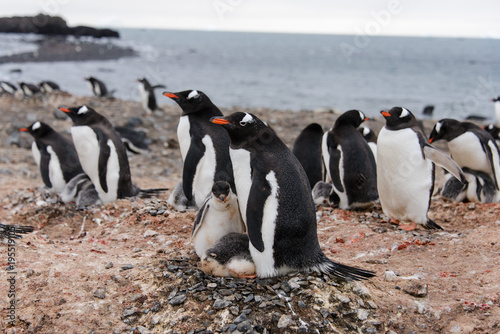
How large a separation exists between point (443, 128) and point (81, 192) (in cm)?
471

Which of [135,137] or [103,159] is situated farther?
[135,137]

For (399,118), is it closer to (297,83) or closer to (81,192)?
(81,192)

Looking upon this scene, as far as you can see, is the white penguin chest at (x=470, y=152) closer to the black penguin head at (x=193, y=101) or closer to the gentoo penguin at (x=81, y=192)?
the black penguin head at (x=193, y=101)

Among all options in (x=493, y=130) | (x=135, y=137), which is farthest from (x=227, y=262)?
(x=135, y=137)

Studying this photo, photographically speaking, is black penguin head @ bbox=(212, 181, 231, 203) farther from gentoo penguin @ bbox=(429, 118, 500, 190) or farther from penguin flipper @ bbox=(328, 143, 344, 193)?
gentoo penguin @ bbox=(429, 118, 500, 190)

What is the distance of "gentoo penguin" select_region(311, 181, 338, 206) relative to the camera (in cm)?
639

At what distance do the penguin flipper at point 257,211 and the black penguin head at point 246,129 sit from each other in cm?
30

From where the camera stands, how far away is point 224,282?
132 inches

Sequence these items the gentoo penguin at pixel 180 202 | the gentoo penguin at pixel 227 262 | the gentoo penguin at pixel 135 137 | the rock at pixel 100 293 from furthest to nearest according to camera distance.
Answer: the gentoo penguin at pixel 135 137
the gentoo penguin at pixel 180 202
the gentoo penguin at pixel 227 262
the rock at pixel 100 293

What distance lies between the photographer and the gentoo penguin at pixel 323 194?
6.39m

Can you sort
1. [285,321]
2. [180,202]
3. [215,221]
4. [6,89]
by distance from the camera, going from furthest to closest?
[6,89] → [180,202] → [215,221] → [285,321]

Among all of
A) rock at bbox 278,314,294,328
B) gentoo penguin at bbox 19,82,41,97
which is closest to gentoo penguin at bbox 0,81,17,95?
gentoo penguin at bbox 19,82,41,97

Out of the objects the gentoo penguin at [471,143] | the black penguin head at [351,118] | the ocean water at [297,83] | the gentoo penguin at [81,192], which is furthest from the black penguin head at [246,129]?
the ocean water at [297,83]

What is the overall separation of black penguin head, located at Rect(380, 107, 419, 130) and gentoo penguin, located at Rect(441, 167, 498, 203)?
1.71 m
